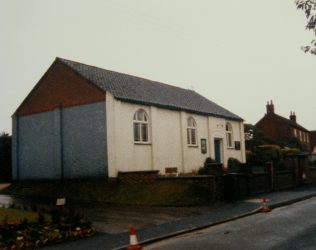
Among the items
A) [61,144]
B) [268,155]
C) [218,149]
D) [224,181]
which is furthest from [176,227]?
[268,155]

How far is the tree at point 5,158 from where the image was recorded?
33219mm

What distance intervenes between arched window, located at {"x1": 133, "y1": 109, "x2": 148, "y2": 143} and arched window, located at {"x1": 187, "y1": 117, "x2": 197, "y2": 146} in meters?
4.94

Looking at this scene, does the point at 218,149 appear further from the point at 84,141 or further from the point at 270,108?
the point at 270,108

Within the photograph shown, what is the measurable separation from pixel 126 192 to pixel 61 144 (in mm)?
6975

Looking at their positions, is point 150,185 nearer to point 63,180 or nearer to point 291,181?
point 63,180

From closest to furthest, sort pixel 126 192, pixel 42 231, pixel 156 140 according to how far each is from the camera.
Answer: pixel 42 231 → pixel 126 192 → pixel 156 140

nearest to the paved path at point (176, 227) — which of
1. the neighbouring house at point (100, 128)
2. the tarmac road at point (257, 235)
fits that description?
the tarmac road at point (257, 235)

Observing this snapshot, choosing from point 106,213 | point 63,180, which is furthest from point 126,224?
point 63,180

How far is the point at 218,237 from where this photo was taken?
11539mm

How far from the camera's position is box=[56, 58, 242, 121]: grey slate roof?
84.0 feet

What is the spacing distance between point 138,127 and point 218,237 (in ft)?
49.2

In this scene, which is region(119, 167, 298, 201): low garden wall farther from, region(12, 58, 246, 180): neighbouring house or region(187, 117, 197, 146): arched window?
Result: region(187, 117, 197, 146): arched window

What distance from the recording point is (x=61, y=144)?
86.0 feet

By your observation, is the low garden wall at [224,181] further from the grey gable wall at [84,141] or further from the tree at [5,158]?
the tree at [5,158]
